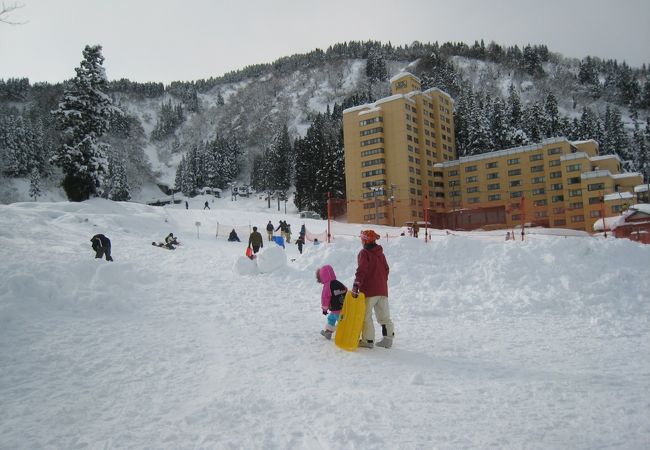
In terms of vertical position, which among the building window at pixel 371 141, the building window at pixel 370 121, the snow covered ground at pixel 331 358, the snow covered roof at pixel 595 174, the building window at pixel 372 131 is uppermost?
the building window at pixel 370 121

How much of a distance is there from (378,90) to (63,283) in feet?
611

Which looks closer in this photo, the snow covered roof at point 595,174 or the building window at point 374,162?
the snow covered roof at point 595,174

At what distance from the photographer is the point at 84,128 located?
3838cm

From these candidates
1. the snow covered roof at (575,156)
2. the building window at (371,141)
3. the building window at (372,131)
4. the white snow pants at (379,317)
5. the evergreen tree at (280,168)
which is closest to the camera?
the white snow pants at (379,317)

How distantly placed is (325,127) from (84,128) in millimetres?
94570

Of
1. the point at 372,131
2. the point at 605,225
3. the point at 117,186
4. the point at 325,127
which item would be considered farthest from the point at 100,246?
the point at 325,127

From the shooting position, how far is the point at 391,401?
4160 mm

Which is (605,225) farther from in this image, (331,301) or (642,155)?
(642,155)

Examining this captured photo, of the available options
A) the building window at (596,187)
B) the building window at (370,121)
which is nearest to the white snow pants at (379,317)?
the building window at (596,187)

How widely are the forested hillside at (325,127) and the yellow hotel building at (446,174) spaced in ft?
22.1

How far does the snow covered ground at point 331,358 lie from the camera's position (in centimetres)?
353

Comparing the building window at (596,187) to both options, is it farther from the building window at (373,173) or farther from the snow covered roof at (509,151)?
the building window at (373,173)

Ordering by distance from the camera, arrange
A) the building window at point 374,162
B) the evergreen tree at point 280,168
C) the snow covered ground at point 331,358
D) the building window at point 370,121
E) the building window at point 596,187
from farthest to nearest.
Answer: the evergreen tree at point 280,168
the building window at point 370,121
the building window at point 374,162
the building window at point 596,187
the snow covered ground at point 331,358

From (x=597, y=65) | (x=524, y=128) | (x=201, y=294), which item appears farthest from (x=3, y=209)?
(x=597, y=65)
